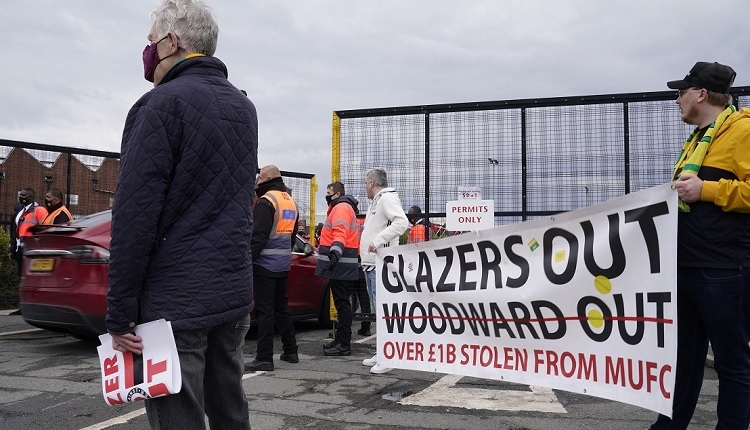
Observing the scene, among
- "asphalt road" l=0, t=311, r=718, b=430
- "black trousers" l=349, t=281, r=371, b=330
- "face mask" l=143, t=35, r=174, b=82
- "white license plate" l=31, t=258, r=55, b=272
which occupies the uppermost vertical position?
"face mask" l=143, t=35, r=174, b=82

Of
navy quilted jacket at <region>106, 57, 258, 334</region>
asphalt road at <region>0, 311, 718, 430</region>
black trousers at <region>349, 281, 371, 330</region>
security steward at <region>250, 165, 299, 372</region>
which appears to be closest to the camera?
navy quilted jacket at <region>106, 57, 258, 334</region>

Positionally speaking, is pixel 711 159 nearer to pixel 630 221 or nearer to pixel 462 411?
pixel 630 221

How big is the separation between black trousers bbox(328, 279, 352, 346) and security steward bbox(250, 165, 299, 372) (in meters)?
0.70

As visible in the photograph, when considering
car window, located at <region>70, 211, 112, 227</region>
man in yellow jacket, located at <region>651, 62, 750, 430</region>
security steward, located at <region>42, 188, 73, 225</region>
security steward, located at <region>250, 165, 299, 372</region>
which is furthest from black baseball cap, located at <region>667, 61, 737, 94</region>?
security steward, located at <region>42, 188, 73, 225</region>

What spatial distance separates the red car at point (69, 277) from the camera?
688 cm

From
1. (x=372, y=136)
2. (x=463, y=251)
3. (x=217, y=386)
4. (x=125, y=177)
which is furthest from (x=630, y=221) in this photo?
(x=372, y=136)

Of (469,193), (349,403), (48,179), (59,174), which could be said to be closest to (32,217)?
(48,179)

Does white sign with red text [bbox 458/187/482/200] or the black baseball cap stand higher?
the black baseball cap

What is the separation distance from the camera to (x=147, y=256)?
2.33 m

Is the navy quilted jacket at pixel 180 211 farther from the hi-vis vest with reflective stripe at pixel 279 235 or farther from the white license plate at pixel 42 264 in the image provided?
the white license plate at pixel 42 264

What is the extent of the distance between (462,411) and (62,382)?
3.41 m

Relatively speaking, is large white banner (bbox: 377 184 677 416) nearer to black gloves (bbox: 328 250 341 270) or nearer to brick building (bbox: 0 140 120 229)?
black gloves (bbox: 328 250 341 270)

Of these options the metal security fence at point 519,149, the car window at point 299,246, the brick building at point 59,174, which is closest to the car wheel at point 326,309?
the car window at point 299,246

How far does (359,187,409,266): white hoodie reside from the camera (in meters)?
6.66
